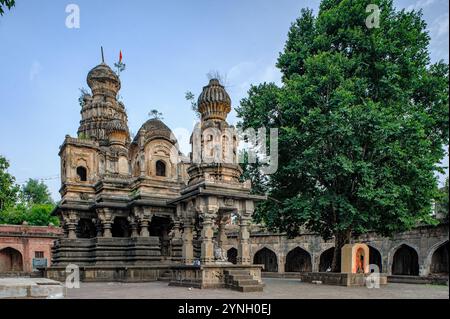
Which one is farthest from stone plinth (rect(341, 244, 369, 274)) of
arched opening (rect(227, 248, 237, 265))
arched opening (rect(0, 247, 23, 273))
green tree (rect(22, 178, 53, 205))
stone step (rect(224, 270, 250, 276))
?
green tree (rect(22, 178, 53, 205))

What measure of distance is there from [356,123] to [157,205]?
37.1 feet

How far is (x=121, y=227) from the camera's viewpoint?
84.3 feet

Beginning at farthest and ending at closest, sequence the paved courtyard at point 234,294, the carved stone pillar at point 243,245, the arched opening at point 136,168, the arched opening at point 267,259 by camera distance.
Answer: the arched opening at point 267,259 → the arched opening at point 136,168 → the carved stone pillar at point 243,245 → the paved courtyard at point 234,294

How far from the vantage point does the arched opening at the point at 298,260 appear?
3603cm

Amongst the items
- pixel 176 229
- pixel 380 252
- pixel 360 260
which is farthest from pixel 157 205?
pixel 380 252

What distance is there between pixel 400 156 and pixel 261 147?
644 centimetres

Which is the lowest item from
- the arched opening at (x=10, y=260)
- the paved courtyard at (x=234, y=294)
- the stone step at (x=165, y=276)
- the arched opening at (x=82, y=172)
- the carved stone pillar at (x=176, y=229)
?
the arched opening at (x=10, y=260)

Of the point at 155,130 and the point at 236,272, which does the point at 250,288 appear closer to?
the point at 236,272

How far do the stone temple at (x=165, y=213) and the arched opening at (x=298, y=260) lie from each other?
1346 millimetres

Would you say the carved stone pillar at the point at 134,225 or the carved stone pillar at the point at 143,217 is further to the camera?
the carved stone pillar at the point at 134,225

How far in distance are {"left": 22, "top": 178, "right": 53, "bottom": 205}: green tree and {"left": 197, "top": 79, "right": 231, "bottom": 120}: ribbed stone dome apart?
5249 cm

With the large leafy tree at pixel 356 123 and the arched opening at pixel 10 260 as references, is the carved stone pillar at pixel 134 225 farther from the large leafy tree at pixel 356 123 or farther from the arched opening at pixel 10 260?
the arched opening at pixel 10 260

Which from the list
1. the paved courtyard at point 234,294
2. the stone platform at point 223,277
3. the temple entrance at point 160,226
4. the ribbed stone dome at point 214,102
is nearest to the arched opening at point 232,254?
the temple entrance at point 160,226

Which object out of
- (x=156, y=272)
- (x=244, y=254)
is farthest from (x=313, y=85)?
(x=156, y=272)
